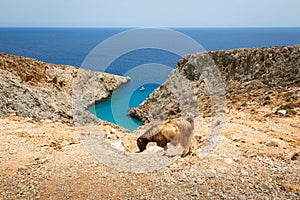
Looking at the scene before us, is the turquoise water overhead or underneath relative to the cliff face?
underneath

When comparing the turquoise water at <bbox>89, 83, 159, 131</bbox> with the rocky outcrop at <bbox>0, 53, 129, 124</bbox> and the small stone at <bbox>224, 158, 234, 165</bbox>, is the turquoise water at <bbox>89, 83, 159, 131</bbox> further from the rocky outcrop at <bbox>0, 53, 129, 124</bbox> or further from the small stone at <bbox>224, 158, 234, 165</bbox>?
the small stone at <bbox>224, 158, 234, 165</bbox>

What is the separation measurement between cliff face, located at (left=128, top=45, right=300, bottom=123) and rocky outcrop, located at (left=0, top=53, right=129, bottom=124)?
887 cm

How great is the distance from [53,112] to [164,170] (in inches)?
829

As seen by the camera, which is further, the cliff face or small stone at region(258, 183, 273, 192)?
the cliff face

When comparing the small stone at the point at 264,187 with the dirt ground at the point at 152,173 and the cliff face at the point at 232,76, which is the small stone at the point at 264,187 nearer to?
the dirt ground at the point at 152,173

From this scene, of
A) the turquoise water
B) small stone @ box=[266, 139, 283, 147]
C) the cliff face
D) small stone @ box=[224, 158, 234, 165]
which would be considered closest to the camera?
small stone @ box=[224, 158, 234, 165]

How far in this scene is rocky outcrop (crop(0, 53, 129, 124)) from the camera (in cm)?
2159

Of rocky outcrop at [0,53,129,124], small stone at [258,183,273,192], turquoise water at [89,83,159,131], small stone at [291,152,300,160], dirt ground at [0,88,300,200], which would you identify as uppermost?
small stone at [291,152,300,160]

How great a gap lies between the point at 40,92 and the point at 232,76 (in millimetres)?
21508

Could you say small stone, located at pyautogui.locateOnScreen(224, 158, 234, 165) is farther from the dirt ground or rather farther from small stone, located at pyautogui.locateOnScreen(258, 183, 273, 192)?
small stone, located at pyautogui.locateOnScreen(258, 183, 273, 192)

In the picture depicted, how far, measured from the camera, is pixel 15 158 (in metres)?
6.64

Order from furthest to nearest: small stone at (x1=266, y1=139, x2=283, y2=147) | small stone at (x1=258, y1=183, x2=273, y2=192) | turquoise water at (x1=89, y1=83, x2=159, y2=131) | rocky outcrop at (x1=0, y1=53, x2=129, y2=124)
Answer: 1. turquoise water at (x1=89, y1=83, x2=159, y2=131)
2. rocky outcrop at (x1=0, y1=53, x2=129, y2=124)
3. small stone at (x1=266, y1=139, x2=283, y2=147)
4. small stone at (x1=258, y1=183, x2=273, y2=192)

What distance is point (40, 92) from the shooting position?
85.9ft

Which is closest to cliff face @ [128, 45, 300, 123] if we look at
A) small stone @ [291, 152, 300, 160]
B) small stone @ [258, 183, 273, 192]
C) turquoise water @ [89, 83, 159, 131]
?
turquoise water @ [89, 83, 159, 131]
